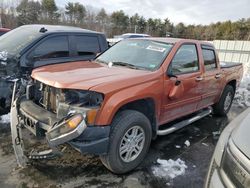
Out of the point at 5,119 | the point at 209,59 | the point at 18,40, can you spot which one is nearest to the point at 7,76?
the point at 5,119

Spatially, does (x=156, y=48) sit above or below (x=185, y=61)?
above

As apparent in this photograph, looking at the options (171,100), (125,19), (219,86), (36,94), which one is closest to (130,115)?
(171,100)

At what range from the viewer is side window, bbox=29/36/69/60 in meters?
4.84

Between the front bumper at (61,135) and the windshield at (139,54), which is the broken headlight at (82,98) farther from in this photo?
the windshield at (139,54)

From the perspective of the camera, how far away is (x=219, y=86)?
5.22 meters

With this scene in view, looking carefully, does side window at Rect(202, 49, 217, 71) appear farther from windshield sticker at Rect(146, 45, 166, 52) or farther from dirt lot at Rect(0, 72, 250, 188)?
dirt lot at Rect(0, 72, 250, 188)

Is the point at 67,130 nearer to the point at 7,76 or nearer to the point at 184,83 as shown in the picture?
the point at 184,83

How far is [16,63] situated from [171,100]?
288cm

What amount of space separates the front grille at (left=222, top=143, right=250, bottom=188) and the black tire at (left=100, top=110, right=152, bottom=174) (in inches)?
55.9

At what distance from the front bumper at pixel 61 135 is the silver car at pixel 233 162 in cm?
128

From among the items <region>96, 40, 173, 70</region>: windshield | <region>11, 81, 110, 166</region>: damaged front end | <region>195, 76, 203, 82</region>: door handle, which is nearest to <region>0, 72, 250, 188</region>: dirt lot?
<region>11, 81, 110, 166</region>: damaged front end

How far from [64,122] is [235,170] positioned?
1737 millimetres

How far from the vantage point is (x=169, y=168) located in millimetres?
3402

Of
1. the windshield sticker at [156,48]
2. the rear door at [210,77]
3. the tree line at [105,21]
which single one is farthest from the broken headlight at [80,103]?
the tree line at [105,21]
